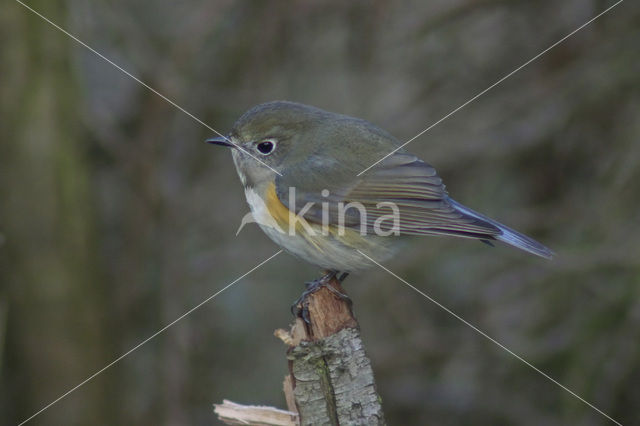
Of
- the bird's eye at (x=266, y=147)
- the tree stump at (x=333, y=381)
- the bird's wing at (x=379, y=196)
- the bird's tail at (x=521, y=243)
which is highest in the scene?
the bird's eye at (x=266, y=147)

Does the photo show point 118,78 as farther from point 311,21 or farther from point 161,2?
point 311,21

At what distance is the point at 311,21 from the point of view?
557cm

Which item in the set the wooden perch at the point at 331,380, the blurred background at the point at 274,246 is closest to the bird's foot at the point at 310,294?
the wooden perch at the point at 331,380

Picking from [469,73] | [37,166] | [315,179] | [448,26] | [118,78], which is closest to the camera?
[315,179]

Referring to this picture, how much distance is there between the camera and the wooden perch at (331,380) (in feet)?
8.83

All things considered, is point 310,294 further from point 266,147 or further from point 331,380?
point 266,147

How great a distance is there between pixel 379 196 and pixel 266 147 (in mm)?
648

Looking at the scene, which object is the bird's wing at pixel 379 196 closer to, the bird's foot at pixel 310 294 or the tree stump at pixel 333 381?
the bird's foot at pixel 310 294

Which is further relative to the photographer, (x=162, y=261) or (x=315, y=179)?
(x=162, y=261)

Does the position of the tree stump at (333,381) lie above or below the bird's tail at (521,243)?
below

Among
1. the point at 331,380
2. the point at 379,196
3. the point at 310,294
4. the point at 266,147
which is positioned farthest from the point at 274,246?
the point at 331,380

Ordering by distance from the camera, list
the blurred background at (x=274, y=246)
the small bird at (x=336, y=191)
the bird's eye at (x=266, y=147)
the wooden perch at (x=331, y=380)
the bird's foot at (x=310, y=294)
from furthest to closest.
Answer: the blurred background at (x=274, y=246) → the bird's eye at (x=266, y=147) → the small bird at (x=336, y=191) → the bird's foot at (x=310, y=294) → the wooden perch at (x=331, y=380)

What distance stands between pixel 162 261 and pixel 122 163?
0.75 metres

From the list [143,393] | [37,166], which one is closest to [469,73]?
[37,166]
